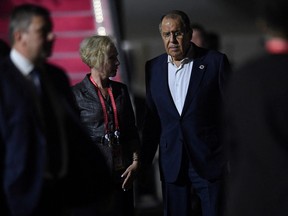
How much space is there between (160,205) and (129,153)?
3398mm

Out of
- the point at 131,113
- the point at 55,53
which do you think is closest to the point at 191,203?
the point at 131,113

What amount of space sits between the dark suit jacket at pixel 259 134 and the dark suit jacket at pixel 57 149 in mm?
949

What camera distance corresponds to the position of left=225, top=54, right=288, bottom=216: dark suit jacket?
3.23 metres

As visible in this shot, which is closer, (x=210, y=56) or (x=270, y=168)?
(x=270, y=168)

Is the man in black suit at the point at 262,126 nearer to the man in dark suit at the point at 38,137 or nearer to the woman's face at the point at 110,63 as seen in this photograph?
the man in dark suit at the point at 38,137

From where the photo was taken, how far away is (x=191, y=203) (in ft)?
20.2

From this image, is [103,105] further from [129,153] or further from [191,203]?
[191,203]

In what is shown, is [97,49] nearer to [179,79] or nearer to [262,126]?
[179,79]

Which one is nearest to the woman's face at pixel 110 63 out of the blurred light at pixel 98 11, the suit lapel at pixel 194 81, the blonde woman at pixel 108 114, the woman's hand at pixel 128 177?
the blonde woman at pixel 108 114

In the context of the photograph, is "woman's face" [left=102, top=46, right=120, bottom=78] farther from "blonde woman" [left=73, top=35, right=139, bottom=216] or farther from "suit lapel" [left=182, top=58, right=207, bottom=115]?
"suit lapel" [left=182, top=58, right=207, bottom=115]

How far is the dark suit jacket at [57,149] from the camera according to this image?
12.9 ft

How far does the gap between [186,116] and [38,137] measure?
2.03 m

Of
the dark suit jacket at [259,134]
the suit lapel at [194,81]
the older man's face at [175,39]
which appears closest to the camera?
the dark suit jacket at [259,134]

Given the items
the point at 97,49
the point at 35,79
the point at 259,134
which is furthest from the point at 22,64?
the point at 97,49
